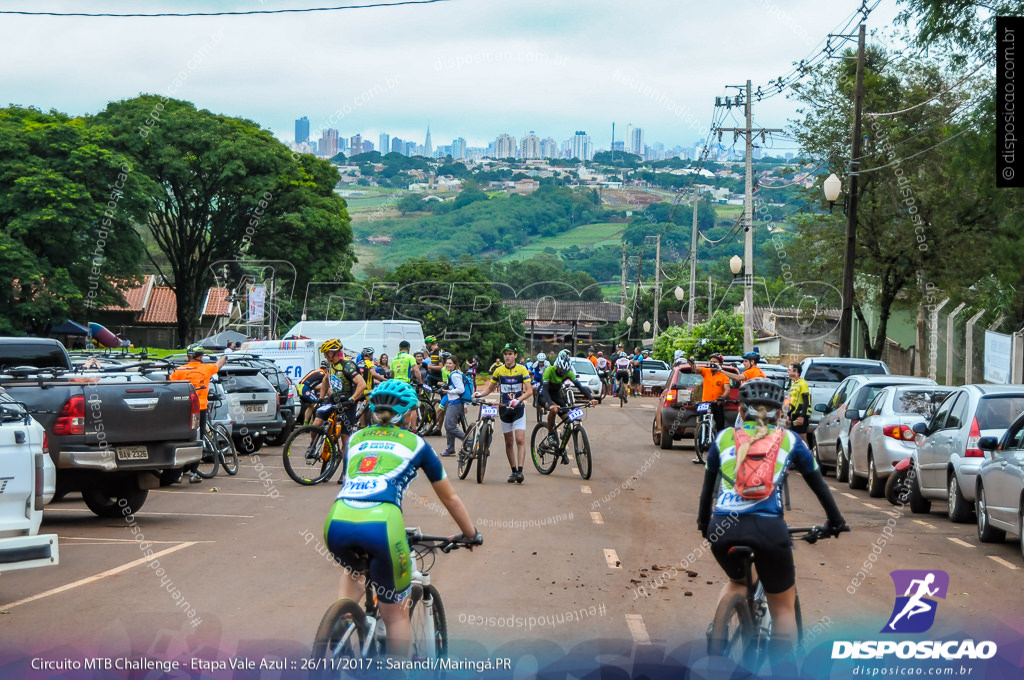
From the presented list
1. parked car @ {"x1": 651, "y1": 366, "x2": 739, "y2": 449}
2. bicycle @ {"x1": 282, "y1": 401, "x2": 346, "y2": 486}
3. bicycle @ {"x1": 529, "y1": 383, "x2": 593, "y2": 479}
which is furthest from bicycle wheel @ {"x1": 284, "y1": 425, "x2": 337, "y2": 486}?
parked car @ {"x1": 651, "y1": 366, "x2": 739, "y2": 449}

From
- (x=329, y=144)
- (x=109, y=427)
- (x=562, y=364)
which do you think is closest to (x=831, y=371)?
(x=562, y=364)

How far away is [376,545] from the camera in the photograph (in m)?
5.66

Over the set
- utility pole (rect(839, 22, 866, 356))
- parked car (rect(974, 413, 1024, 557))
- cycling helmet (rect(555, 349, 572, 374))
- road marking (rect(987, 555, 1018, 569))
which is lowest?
road marking (rect(987, 555, 1018, 569))

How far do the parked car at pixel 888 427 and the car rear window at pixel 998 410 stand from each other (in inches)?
71.9

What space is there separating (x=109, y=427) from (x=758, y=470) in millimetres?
8897

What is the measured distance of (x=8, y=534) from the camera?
8703mm

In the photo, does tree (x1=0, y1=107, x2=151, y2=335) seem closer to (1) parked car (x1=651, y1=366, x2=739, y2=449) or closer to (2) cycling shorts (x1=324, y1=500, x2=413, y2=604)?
(1) parked car (x1=651, y1=366, x2=739, y2=449)

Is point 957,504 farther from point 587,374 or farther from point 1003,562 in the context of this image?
point 587,374

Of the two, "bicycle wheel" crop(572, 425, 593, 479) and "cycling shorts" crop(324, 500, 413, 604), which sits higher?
"cycling shorts" crop(324, 500, 413, 604)

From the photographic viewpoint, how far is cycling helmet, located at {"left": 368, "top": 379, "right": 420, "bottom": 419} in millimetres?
6094

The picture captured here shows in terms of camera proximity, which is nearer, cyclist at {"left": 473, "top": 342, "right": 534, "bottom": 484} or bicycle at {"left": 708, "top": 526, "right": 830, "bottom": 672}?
bicycle at {"left": 708, "top": 526, "right": 830, "bottom": 672}

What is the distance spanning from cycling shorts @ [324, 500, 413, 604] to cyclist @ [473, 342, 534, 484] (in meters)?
11.7

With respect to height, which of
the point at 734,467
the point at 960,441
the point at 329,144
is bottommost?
the point at 960,441

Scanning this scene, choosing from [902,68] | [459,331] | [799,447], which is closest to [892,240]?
[902,68]
